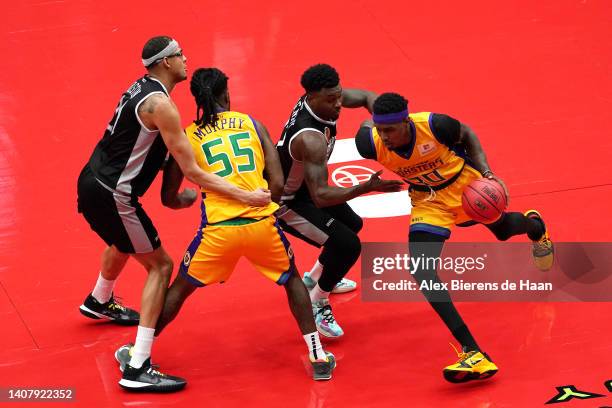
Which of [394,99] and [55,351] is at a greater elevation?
[394,99]

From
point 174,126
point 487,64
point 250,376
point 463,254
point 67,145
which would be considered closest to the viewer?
point 174,126

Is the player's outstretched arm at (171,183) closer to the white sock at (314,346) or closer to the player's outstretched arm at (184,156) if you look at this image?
the player's outstretched arm at (184,156)

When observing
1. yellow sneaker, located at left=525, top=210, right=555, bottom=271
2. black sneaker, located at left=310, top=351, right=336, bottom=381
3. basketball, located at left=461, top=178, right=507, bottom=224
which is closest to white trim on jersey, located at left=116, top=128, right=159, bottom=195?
black sneaker, located at left=310, top=351, right=336, bottom=381

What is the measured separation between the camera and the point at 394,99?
23.9 ft

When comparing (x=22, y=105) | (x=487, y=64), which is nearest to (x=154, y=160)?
(x=22, y=105)

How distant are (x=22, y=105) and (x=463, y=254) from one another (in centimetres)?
471

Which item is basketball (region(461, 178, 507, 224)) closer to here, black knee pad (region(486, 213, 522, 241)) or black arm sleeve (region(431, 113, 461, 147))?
black arm sleeve (region(431, 113, 461, 147))

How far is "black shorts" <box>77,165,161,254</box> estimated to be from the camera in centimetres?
735

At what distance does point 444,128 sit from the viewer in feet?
24.5

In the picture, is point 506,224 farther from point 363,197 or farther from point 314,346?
point 363,197

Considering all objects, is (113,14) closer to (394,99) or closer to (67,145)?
(67,145)

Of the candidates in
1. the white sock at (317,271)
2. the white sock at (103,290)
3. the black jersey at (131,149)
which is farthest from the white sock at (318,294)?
the black jersey at (131,149)

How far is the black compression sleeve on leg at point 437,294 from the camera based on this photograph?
23.7 ft

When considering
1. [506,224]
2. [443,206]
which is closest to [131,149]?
[443,206]
